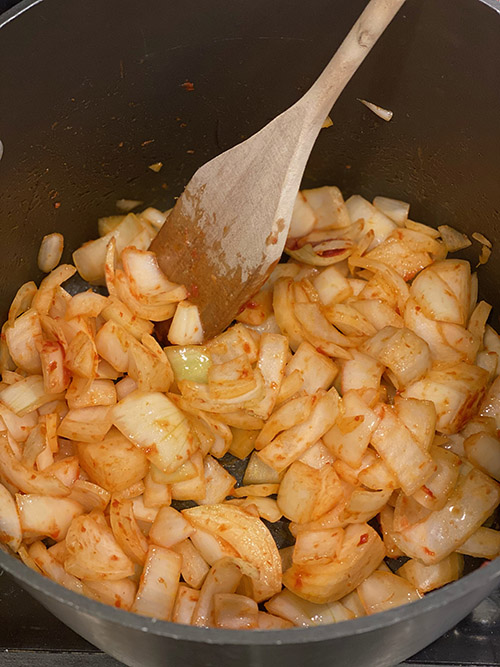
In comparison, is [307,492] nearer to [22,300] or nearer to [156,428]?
[156,428]

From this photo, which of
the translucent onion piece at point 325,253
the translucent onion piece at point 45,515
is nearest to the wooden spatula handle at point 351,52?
the translucent onion piece at point 325,253

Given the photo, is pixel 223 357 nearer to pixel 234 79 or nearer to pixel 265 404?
pixel 265 404

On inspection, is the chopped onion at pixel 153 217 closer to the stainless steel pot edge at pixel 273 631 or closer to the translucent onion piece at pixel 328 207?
the translucent onion piece at pixel 328 207

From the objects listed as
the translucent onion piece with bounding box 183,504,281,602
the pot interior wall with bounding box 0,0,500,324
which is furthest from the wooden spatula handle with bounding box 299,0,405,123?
the translucent onion piece with bounding box 183,504,281,602

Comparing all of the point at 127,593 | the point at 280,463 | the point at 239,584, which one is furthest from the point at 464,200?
the point at 127,593

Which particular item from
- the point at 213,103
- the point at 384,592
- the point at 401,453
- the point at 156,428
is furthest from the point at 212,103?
the point at 384,592

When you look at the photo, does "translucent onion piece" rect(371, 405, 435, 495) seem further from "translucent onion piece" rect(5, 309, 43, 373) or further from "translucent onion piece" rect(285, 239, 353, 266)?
"translucent onion piece" rect(5, 309, 43, 373)

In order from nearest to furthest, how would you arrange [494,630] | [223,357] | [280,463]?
[494,630] < [280,463] < [223,357]
